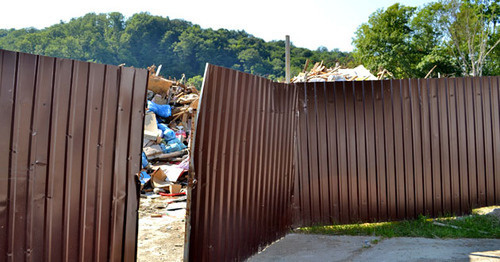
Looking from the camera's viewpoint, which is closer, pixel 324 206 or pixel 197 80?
pixel 324 206

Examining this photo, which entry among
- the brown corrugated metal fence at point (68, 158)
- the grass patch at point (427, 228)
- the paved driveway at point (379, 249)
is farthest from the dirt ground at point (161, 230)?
the brown corrugated metal fence at point (68, 158)

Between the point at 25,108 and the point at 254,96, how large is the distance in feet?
7.91

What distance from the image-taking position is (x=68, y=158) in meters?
2.75

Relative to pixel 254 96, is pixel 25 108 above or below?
below

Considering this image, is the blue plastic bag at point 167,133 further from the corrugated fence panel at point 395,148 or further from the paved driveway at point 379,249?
the paved driveway at point 379,249

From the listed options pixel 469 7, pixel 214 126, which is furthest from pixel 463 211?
pixel 469 7

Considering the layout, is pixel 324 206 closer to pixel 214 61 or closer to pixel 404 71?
pixel 404 71

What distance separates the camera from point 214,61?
97.8 m

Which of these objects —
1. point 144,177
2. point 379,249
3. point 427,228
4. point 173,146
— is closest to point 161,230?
point 379,249

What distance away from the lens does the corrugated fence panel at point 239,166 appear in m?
3.67

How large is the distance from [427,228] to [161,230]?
368 cm

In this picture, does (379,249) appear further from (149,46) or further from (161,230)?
(149,46)

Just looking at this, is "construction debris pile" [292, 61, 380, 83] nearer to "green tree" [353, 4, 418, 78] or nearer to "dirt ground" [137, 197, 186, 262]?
"dirt ground" [137, 197, 186, 262]

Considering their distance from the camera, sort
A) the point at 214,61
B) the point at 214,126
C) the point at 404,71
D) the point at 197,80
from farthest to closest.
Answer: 1. the point at 214,61
2. the point at 197,80
3. the point at 404,71
4. the point at 214,126
